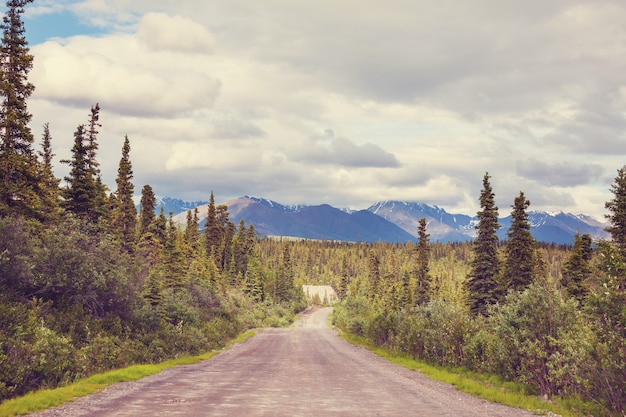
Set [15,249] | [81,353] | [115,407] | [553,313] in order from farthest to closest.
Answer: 1. [15,249]
2. [81,353]
3. [553,313]
4. [115,407]

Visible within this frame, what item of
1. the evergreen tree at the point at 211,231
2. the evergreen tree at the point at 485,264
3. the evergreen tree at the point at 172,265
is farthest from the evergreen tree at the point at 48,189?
the evergreen tree at the point at 211,231

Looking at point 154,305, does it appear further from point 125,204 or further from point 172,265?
point 125,204

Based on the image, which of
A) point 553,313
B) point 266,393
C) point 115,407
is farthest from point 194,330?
point 553,313

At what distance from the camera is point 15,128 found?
2605 centimetres

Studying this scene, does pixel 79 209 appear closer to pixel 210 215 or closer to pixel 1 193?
pixel 1 193

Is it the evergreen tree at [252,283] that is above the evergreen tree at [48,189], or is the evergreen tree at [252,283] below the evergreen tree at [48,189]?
below

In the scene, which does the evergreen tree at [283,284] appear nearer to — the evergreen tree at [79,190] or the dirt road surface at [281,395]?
the evergreen tree at [79,190]

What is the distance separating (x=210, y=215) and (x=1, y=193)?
91295 millimetres

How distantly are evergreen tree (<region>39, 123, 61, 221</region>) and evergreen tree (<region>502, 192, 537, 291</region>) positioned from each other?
3558 cm

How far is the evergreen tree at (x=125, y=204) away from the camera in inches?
2089

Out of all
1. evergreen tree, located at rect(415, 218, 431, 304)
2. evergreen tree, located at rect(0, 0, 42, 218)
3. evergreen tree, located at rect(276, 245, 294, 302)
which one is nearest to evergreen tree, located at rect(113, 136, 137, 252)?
evergreen tree, located at rect(0, 0, 42, 218)

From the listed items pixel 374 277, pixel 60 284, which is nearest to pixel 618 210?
pixel 60 284

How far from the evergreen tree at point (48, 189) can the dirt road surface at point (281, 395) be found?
1370 cm

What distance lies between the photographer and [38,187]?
27.4 m
